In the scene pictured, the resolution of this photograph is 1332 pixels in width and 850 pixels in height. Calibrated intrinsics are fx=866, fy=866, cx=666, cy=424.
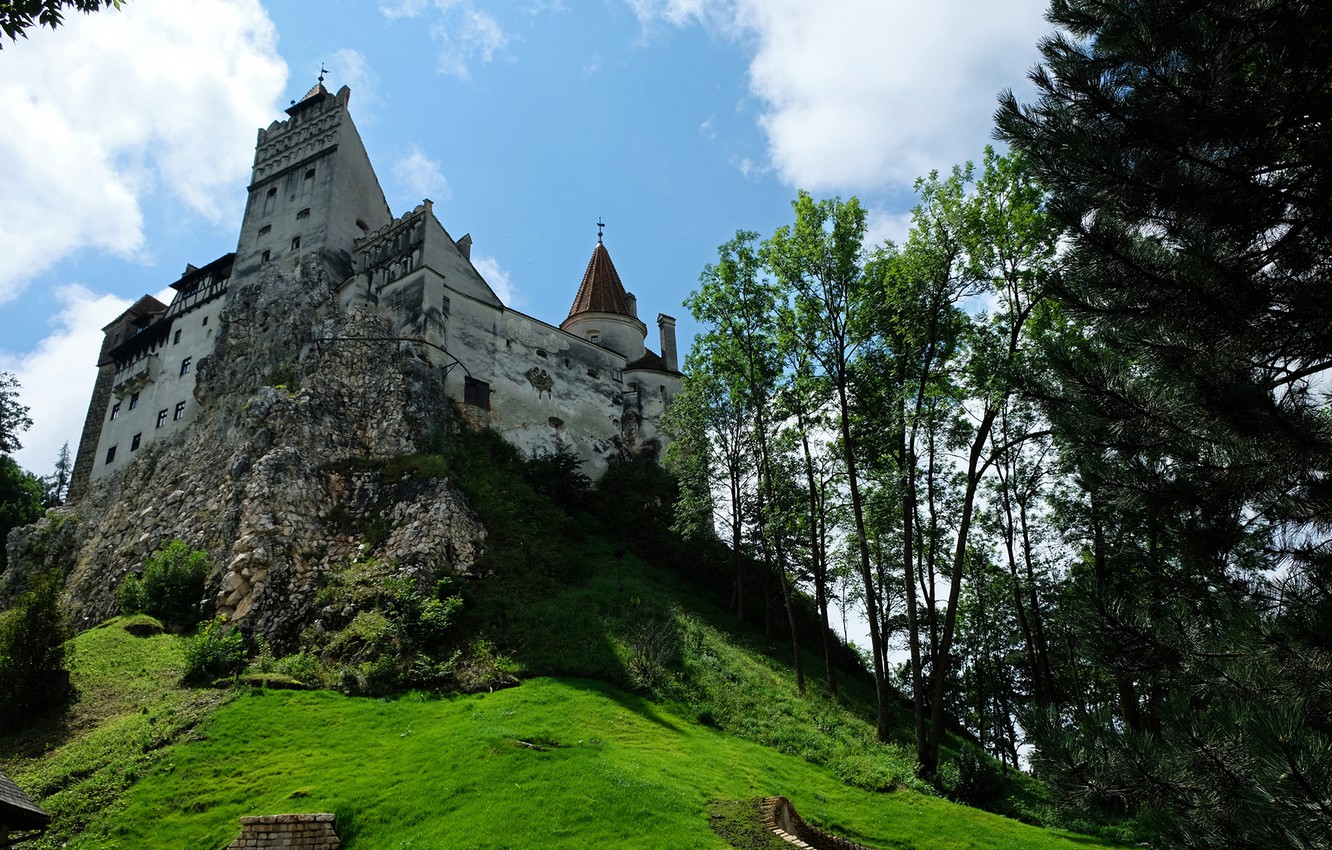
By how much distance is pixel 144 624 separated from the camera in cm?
2941

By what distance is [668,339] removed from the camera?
5481 cm

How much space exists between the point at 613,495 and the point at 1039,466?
2100cm

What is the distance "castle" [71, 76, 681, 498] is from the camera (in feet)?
142

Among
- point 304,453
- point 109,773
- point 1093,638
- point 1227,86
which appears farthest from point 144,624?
point 1227,86

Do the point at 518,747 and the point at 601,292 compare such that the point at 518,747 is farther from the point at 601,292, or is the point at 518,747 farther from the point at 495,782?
the point at 601,292

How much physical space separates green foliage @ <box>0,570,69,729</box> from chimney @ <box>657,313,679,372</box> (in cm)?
3442

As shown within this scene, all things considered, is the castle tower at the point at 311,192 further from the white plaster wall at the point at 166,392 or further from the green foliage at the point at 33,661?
the green foliage at the point at 33,661

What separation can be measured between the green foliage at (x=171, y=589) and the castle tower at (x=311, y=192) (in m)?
18.6

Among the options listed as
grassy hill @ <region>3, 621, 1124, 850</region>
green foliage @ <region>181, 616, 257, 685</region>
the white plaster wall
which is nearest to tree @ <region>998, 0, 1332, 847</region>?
Result: grassy hill @ <region>3, 621, 1124, 850</region>

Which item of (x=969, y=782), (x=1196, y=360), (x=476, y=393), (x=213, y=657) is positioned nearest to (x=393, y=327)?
(x=476, y=393)

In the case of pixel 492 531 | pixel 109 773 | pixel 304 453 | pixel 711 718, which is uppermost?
pixel 304 453

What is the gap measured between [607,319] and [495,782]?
127 ft

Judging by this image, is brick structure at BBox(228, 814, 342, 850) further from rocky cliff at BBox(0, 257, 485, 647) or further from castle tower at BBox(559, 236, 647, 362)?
castle tower at BBox(559, 236, 647, 362)

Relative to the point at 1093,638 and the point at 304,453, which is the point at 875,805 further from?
the point at 304,453
